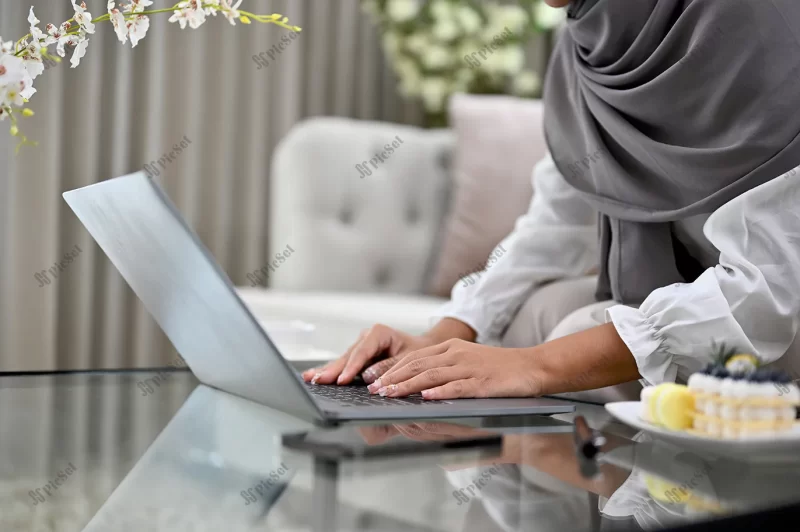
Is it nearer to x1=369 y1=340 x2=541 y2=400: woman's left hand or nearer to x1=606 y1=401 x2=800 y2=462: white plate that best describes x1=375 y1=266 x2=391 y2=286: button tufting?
x1=369 y1=340 x2=541 y2=400: woman's left hand

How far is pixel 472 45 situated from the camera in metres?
2.79

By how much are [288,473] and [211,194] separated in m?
2.20

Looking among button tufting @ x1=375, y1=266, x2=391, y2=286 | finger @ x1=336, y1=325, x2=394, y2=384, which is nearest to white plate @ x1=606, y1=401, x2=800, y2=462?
finger @ x1=336, y1=325, x2=394, y2=384

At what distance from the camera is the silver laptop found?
2.29ft

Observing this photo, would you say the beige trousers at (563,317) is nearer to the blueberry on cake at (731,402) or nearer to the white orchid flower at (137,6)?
the blueberry on cake at (731,402)

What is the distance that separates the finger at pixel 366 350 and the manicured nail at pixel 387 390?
0.30 ft

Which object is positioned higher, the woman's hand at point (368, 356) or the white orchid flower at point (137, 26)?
the white orchid flower at point (137, 26)

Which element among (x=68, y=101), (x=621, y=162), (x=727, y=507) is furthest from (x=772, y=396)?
(x=68, y=101)

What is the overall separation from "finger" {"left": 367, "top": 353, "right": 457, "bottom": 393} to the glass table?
4.9 inches

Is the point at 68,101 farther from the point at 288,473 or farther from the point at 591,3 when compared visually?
the point at 288,473

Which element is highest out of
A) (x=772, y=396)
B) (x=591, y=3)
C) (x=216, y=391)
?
(x=591, y=3)

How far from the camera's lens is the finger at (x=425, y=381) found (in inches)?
34.6

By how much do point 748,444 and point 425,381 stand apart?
350 millimetres

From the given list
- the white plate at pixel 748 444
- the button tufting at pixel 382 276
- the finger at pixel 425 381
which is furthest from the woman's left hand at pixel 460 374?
the button tufting at pixel 382 276
